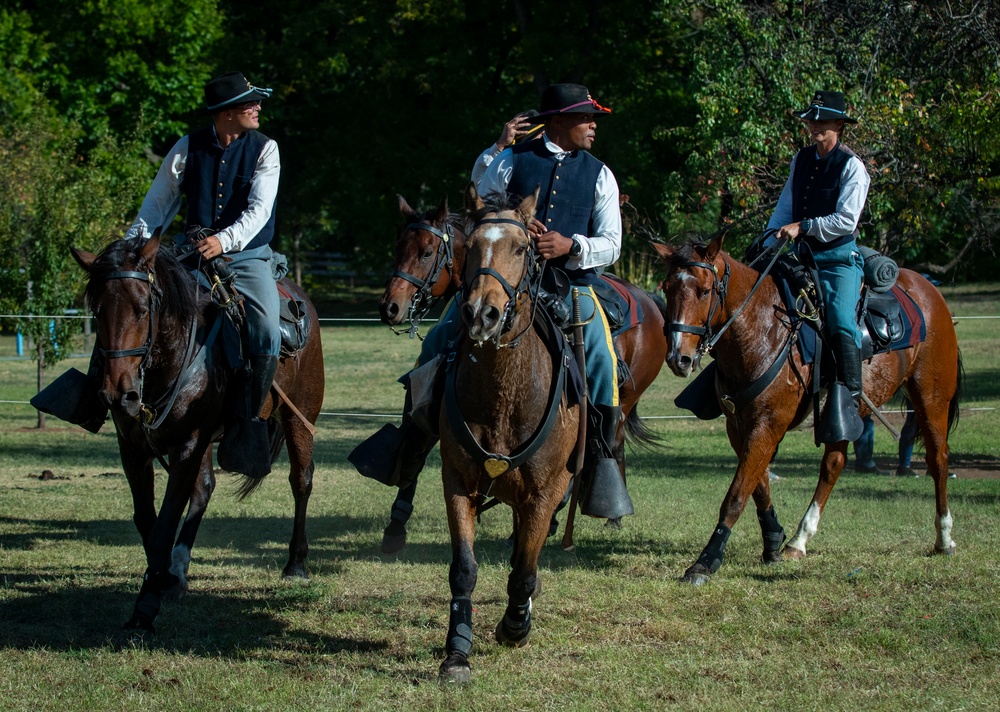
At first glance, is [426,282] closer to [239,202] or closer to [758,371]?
[239,202]

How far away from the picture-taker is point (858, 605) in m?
6.84

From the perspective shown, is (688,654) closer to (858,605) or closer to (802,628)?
(802,628)

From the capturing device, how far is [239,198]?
711 centimetres

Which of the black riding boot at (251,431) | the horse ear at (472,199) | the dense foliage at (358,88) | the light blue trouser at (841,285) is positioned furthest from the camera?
the dense foliage at (358,88)

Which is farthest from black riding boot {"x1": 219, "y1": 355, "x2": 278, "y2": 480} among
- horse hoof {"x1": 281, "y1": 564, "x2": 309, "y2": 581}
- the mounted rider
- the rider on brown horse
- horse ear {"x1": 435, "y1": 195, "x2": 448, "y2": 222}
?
horse ear {"x1": 435, "y1": 195, "x2": 448, "y2": 222}

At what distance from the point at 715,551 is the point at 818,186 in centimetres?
285

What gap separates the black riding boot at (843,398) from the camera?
7.91 m

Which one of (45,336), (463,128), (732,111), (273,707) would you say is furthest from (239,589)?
(463,128)

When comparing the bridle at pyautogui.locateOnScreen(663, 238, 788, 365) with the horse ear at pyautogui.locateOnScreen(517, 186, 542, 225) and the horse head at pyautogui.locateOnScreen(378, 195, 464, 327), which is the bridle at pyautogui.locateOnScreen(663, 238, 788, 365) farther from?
the horse ear at pyautogui.locateOnScreen(517, 186, 542, 225)

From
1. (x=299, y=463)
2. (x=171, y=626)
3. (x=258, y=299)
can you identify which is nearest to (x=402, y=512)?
(x=299, y=463)

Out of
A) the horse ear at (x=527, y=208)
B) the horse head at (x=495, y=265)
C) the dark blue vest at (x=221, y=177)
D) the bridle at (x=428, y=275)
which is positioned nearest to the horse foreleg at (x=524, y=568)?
the horse head at (x=495, y=265)

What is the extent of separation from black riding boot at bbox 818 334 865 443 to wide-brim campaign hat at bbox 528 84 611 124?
2661 millimetres

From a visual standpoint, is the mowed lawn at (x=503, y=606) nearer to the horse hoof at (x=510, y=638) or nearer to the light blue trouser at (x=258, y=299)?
the horse hoof at (x=510, y=638)

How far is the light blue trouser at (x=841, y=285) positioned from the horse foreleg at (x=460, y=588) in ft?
11.8
